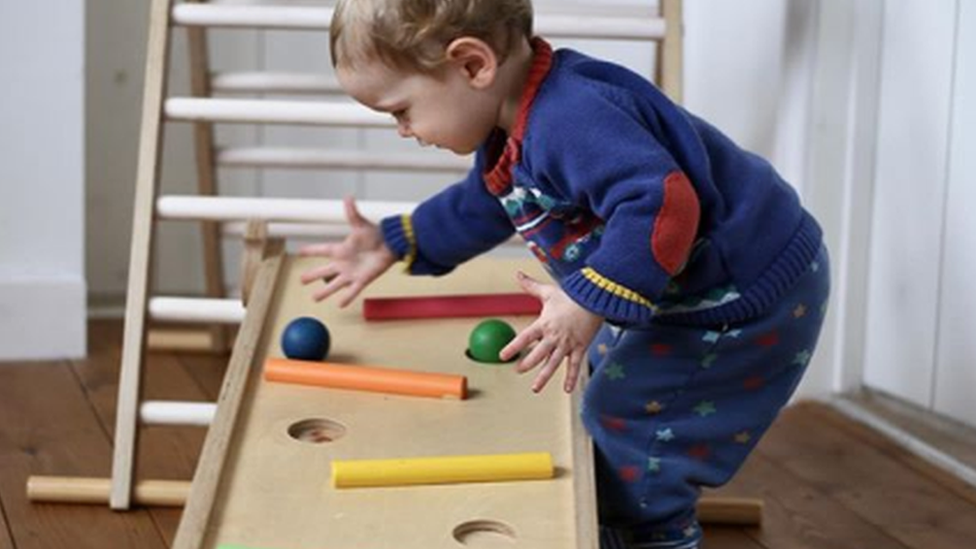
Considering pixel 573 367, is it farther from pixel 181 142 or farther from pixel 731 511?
pixel 181 142

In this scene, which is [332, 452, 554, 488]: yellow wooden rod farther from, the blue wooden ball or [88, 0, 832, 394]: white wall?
[88, 0, 832, 394]: white wall

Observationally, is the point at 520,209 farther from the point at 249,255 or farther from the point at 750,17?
the point at 750,17

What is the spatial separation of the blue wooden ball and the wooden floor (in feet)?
0.95

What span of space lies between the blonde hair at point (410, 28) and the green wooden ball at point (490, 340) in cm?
30

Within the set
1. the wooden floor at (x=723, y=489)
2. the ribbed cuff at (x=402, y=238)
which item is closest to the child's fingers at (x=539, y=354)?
the ribbed cuff at (x=402, y=238)

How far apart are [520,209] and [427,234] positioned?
8.0 inches

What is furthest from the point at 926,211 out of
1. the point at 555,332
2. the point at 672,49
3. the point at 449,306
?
the point at 555,332

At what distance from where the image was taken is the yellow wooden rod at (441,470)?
3.69ft

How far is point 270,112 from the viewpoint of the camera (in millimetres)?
1610

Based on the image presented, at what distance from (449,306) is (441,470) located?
1.16 ft

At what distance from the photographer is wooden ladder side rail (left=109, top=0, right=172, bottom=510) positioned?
5.16 feet

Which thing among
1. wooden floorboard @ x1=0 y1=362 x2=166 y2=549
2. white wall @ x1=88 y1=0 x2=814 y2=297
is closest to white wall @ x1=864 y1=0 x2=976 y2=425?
white wall @ x1=88 y1=0 x2=814 y2=297

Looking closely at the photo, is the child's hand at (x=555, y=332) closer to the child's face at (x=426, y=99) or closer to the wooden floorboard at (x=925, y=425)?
the child's face at (x=426, y=99)

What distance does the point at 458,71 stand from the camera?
45.1 inches
